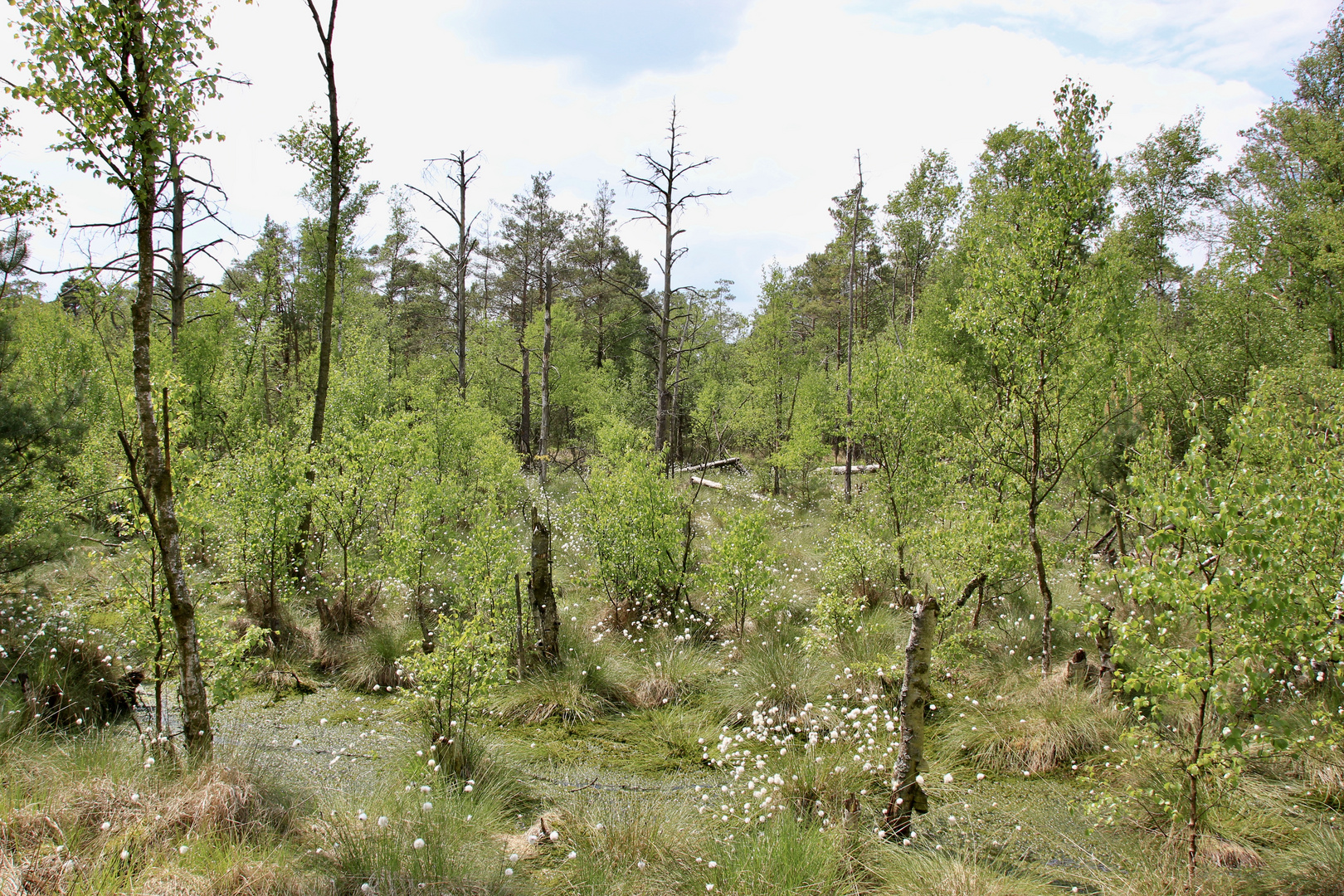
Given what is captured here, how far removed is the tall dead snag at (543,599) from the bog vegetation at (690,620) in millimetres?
41

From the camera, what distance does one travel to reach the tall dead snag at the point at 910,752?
455 centimetres

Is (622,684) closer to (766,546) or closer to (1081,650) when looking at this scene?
(766,546)

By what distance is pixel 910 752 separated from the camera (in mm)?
4574

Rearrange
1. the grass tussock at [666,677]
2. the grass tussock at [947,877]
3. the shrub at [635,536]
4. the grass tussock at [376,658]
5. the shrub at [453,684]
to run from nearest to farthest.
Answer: the grass tussock at [947,877]
the shrub at [453,684]
the grass tussock at [666,677]
the grass tussock at [376,658]
the shrub at [635,536]

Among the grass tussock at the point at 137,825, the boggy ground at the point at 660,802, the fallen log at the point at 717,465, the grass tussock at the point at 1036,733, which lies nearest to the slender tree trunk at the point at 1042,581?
the boggy ground at the point at 660,802

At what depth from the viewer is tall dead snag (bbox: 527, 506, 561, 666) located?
8.06 m

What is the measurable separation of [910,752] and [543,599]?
190 inches

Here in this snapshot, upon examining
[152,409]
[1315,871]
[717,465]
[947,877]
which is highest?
→ [152,409]

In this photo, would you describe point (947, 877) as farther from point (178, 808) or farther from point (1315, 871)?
point (178, 808)

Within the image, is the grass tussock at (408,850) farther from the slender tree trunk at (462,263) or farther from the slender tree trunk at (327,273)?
the slender tree trunk at (462,263)

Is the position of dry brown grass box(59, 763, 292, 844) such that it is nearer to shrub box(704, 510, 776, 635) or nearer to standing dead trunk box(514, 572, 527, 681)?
standing dead trunk box(514, 572, 527, 681)

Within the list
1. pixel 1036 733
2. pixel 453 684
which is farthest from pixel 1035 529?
pixel 453 684

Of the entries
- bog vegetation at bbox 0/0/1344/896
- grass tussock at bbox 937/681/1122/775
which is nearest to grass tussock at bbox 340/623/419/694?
bog vegetation at bbox 0/0/1344/896

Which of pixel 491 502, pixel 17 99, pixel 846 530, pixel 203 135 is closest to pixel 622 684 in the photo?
pixel 491 502
